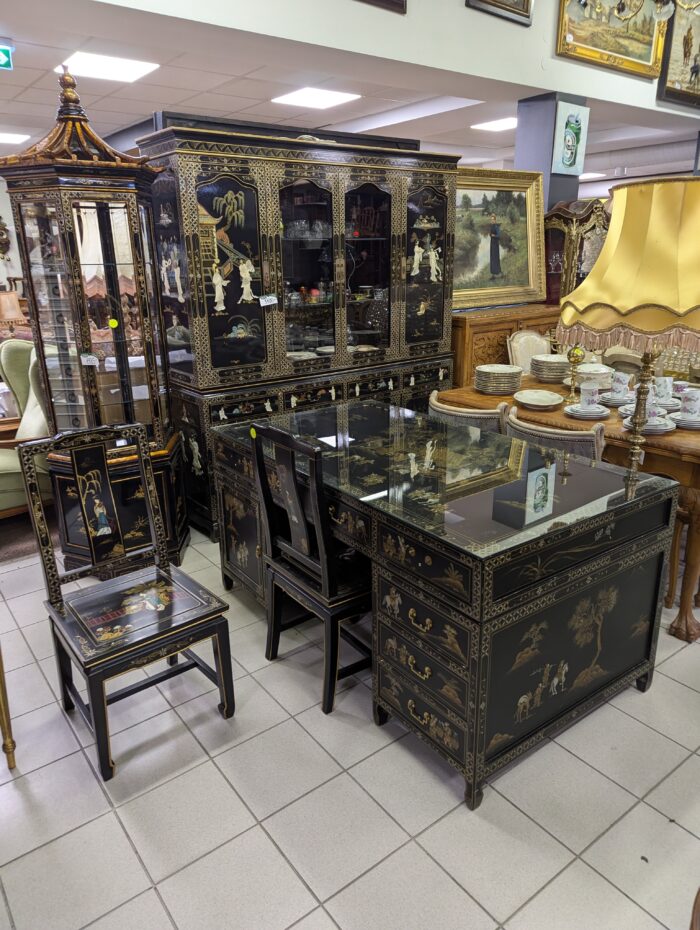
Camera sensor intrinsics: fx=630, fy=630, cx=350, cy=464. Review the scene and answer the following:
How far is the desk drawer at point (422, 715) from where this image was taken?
193 cm

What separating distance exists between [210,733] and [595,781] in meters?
1.34

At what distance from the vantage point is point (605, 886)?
172 cm

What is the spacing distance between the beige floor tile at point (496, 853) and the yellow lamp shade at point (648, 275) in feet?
4.86

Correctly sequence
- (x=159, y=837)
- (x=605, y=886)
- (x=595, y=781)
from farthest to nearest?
1. (x=595, y=781)
2. (x=159, y=837)
3. (x=605, y=886)

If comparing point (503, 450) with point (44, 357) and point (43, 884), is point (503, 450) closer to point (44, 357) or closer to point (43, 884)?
point (43, 884)

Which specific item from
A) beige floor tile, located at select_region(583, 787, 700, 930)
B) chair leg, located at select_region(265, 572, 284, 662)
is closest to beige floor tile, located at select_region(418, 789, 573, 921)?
beige floor tile, located at select_region(583, 787, 700, 930)

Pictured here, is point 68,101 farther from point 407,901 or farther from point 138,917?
point 407,901

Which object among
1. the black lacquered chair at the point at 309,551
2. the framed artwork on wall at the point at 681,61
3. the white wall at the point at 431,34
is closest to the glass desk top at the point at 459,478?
the black lacquered chair at the point at 309,551

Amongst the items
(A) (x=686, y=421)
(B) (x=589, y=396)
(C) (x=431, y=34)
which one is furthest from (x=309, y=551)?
(C) (x=431, y=34)

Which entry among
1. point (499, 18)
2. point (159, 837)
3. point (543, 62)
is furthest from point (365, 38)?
point (159, 837)

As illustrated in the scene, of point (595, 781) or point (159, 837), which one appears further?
point (595, 781)

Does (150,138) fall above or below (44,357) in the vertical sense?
above

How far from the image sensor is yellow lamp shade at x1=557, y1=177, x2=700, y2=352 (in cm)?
175

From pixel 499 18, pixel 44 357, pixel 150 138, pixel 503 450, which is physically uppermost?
pixel 499 18
